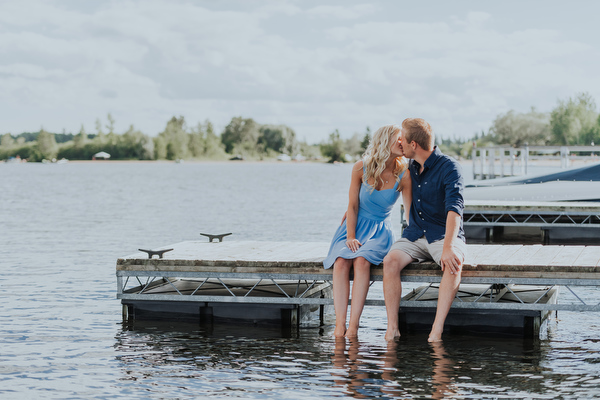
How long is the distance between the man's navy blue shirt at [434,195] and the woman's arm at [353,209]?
539mm

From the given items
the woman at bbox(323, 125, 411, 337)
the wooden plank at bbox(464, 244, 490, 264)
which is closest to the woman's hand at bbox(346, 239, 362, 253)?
the woman at bbox(323, 125, 411, 337)

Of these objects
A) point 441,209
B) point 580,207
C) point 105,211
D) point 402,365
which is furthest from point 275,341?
point 105,211

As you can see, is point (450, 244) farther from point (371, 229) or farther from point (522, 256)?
point (522, 256)

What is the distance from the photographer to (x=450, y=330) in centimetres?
909

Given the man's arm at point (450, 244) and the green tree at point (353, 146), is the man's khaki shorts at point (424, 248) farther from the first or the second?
the green tree at point (353, 146)

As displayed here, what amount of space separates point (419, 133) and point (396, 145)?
0.29 meters

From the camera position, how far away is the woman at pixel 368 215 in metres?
8.16

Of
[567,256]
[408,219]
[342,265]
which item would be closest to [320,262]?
[342,265]

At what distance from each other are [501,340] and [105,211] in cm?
2979

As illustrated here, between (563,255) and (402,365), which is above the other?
(563,255)

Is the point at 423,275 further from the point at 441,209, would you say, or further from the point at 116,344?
the point at 116,344

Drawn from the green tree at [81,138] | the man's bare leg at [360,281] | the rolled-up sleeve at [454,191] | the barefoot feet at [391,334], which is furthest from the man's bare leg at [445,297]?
the green tree at [81,138]

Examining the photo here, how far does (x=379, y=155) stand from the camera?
8133 millimetres

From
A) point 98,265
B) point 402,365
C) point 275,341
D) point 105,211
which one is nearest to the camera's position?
point 402,365
